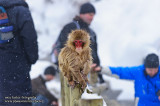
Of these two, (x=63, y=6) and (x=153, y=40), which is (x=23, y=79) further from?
(x=63, y=6)

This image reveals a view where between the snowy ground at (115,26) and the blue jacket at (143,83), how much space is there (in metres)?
3.97

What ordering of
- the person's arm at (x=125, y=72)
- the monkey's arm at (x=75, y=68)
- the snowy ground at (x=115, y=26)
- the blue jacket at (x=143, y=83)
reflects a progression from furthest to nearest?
the snowy ground at (x=115, y=26)
the person's arm at (x=125, y=72)
the blue jacket at (x=143, y=83)
the monkey's arm at (x=75, y=68)

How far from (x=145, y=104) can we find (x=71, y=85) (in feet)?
5.85

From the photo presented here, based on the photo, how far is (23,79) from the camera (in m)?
3.02

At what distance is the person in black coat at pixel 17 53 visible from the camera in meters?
2.90

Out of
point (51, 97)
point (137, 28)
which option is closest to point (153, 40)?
point (137, 28)

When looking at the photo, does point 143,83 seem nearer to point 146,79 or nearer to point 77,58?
point 146,79

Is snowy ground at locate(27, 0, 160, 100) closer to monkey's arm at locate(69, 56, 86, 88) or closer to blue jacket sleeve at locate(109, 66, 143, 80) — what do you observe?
blue jacket sleeve at locate(109, 66, 143, 80)

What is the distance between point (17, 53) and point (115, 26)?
7.54m

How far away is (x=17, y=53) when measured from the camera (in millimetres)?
2969

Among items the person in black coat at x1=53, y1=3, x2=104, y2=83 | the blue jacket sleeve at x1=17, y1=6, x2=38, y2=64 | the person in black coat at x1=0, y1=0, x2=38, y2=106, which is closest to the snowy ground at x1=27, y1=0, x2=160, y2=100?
the person in black coat at x1=53, y1=3, x2=104, y2=83

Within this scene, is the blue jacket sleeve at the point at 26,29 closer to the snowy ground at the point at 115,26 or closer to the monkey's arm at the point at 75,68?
the monkey's arm at the point at 75,68

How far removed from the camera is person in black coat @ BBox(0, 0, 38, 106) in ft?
9.51

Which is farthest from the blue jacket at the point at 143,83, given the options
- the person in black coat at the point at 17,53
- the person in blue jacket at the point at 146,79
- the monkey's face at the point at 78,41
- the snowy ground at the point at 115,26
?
the snowy ground at the point at 115,26
